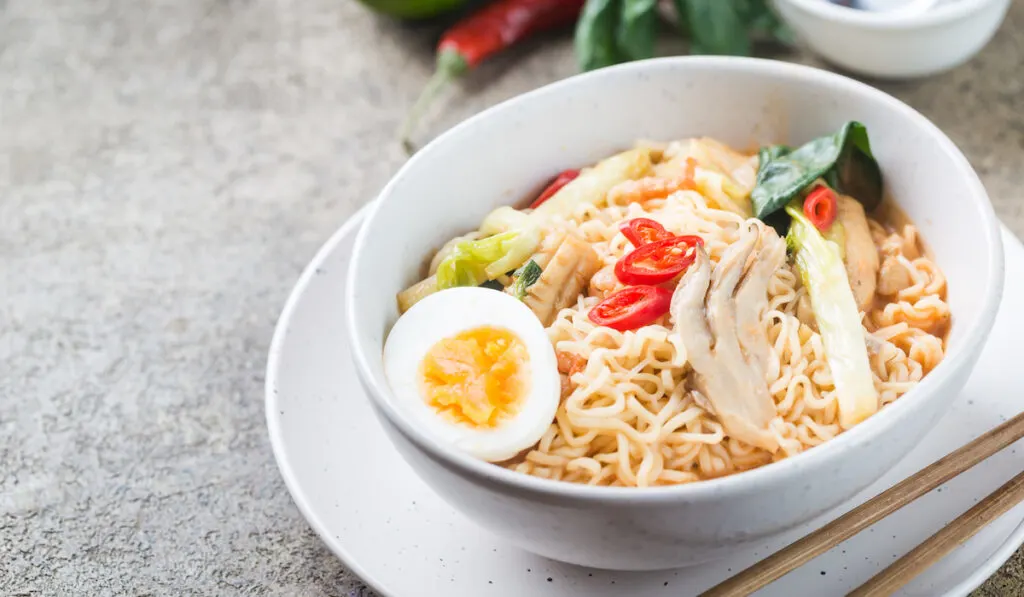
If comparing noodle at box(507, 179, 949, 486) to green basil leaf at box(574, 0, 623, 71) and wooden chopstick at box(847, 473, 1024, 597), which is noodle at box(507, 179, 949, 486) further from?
green basil leaf at box(574, 0, 623, 71)

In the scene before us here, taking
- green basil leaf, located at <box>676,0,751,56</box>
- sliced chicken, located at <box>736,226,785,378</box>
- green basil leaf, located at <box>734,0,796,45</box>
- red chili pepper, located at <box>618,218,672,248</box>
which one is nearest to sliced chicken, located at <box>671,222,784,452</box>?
sliced chicken, located at <box>736,226,785,378</box>

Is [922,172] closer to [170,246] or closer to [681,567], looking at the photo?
[681,567]

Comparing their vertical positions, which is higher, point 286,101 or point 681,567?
point 681,567

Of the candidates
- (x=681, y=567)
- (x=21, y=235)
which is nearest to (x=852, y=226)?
(x=681, y=567)

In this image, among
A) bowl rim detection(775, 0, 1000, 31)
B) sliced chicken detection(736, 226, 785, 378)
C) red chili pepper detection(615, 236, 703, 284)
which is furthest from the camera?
bowl rim detection(775, 0, 1000, 31)

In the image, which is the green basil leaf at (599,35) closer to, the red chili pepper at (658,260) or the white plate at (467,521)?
the red chili pepper at (658,260)

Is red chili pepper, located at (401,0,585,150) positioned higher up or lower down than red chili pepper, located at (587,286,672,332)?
lower down
